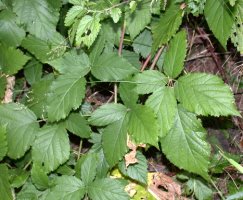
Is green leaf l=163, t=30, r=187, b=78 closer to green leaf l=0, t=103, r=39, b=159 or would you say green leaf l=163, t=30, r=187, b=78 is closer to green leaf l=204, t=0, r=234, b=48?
green leaf l=204, t=0, r=234, b=48

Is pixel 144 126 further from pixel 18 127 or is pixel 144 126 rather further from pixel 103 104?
pixel 18 127

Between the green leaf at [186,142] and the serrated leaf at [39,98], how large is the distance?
2.32 feet

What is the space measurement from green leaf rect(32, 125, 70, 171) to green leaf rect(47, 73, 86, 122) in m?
0.18

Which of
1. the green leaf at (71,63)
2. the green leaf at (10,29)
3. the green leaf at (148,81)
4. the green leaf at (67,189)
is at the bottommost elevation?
the green leaf at (67,189)

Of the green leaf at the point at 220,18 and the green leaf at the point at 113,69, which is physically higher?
the green leaf at the point at 220,18

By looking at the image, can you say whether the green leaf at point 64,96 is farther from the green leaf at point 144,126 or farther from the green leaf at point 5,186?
the green leaf at point 5,186

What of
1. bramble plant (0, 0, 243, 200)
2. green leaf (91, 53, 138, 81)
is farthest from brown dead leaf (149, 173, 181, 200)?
green leaf (91, 53, 138, 81)

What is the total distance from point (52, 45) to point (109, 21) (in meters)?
0.35

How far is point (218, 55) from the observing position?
2.47 meters

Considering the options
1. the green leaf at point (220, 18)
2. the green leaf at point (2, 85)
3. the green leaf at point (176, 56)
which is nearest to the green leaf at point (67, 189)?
the green leaf at point (2, 85)

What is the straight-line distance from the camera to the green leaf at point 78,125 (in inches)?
77.0

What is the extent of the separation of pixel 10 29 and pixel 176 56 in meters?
0.99

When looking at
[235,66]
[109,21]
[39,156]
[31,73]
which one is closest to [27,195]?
[39,156]

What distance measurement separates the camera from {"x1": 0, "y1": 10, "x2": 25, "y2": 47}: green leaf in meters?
2.10
